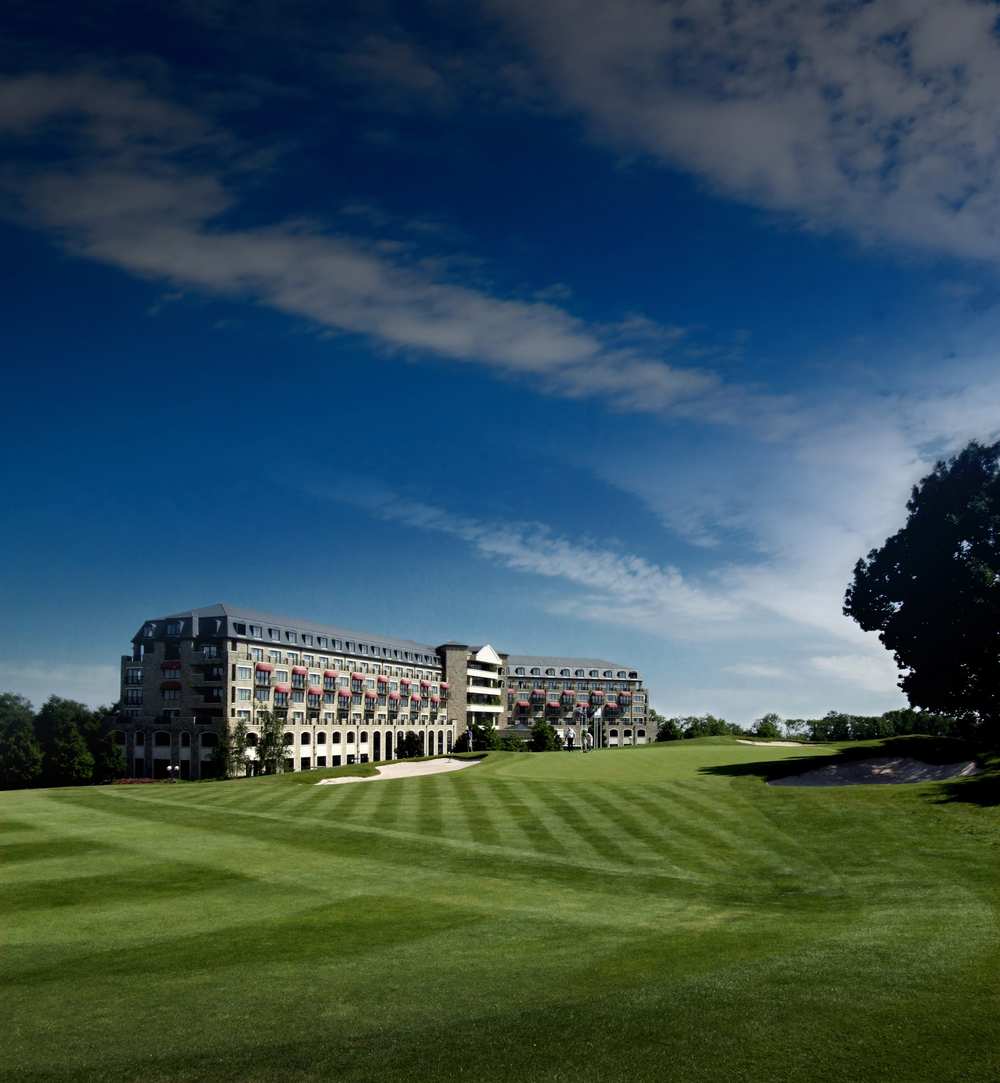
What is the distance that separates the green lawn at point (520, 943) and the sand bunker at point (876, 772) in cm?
956

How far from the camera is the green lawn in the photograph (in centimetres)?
1411

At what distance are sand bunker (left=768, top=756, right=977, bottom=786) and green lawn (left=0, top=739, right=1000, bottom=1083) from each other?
9559mm

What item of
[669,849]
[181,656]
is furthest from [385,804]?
[181,656]

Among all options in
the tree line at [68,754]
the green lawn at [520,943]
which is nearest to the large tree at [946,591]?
the green lawn at [520,943]

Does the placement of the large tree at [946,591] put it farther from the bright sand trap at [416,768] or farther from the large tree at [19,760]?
the large tree at [19,760]

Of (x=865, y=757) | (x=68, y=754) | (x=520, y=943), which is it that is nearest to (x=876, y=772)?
(x=865, y=757)

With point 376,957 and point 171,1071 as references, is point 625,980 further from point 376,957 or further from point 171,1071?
point 171,1071

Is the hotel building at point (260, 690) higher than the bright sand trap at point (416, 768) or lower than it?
higher

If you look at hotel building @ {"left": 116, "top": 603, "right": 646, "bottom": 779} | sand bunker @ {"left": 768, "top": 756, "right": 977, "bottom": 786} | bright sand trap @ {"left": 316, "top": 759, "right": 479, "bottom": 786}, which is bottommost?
bright sand trap @ {"left": 316, "top": 759, "right": 479, "bottom": 786}

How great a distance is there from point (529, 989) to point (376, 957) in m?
4.70

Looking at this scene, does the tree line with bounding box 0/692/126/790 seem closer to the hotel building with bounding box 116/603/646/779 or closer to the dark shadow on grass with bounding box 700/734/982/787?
the hotel building with bounding box 116/603/646/779

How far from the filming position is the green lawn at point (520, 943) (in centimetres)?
1411

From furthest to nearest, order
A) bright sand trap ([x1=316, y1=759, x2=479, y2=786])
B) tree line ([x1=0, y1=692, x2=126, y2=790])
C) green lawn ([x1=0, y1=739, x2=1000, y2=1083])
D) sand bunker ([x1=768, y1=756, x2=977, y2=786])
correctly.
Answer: tree line ([x1=0, y1=692, x2=126, y2=790]) < bright sand trap ([x1=316, y1=759, x2=479, y2=786]) < sand bunker ([x1=768, y1=756, x2=977, y2=786]) < green lawn ([x1=0, y1=739, x2=1000, y2=1083])

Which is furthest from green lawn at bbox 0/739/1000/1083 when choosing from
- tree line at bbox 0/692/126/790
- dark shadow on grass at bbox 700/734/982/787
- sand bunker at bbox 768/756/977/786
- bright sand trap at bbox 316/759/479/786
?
tree line at bbox 0/692/126/790
